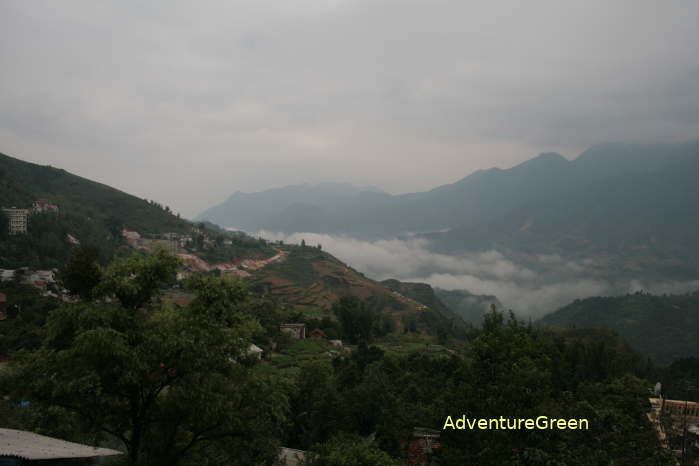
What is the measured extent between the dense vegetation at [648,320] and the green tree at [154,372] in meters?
83.1

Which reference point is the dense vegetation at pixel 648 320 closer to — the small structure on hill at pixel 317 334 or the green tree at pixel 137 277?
the small structure on hill at pixel 317 334

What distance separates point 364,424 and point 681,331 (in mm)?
99341

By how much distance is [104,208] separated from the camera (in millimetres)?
101375

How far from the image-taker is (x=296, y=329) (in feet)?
155

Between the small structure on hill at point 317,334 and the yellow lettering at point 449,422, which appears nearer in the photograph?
the yellow lettering at point 449,422

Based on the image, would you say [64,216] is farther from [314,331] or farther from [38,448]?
[38,448]

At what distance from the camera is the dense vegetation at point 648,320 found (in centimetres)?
8675

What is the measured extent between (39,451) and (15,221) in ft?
212

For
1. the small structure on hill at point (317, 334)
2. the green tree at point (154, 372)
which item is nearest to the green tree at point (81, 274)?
Result: the green tree at point (154, 372)

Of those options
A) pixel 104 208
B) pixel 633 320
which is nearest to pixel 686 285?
pixel 633 320

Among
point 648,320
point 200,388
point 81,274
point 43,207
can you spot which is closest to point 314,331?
point 81,274

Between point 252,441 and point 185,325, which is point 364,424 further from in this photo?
point 185,325

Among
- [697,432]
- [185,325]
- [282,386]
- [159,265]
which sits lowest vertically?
[697,432]

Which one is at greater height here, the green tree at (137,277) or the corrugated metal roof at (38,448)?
the green tree at (137,277)
